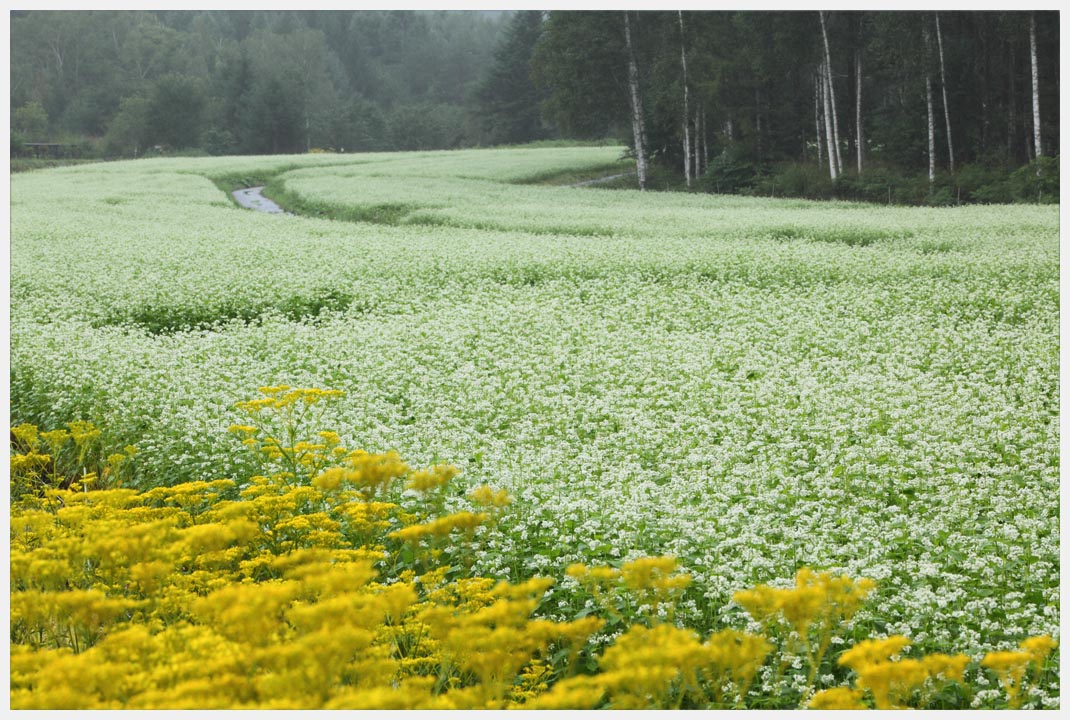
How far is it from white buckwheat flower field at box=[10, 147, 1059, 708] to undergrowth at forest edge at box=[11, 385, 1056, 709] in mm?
56

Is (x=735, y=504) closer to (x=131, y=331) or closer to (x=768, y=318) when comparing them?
(x=768, y=318)

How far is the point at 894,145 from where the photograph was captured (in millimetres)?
32812

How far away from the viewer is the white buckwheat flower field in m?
4.64

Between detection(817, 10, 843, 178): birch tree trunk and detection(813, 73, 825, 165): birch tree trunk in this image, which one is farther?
detection(813, 73, 825, 165): birch tree trunk

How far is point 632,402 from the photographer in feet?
27.7

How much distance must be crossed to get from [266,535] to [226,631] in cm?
199

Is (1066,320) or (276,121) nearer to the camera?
(1066,320)

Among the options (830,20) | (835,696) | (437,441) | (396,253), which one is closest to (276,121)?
(830,20)

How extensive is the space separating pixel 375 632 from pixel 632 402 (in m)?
5.00

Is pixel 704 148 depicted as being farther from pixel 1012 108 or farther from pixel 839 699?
pixel 839 699

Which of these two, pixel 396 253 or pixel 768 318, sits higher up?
pixel 396 253

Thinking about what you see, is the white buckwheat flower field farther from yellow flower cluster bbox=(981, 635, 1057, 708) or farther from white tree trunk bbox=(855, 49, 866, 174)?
white tree trunk bbox=(855, 49, 866, 174)

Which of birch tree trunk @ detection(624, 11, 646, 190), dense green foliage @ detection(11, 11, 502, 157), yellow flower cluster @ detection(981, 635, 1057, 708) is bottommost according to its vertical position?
yellow flower cluster @ detection(981, 635, 1057, 708)

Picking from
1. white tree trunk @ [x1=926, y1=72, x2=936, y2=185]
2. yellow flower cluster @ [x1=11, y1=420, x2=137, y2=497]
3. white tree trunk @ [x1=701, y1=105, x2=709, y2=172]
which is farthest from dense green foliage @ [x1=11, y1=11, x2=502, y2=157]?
yellow flower cluster @ [x1=11, y1=420, x2=137, y2=497]
